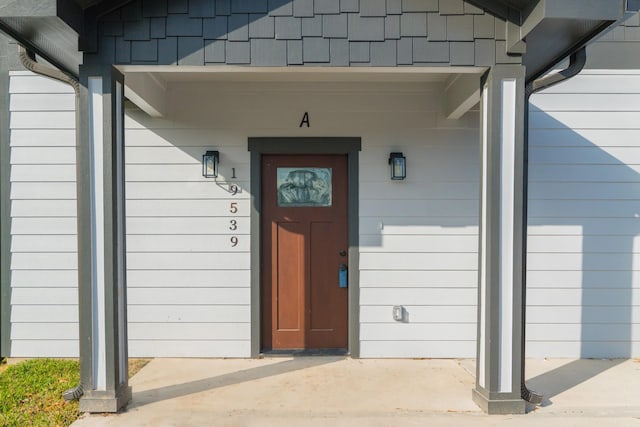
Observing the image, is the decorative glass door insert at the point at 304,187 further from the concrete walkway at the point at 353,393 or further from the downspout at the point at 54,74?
the downspout at the point at 54,74

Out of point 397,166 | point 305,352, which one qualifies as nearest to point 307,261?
point 305,352

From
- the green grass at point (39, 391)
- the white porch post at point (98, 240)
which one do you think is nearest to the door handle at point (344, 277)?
the green grass at point (39, 391)

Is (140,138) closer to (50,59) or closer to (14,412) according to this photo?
(50,59)

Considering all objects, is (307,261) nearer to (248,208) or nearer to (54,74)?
(248,208)

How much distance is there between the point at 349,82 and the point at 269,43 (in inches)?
55.8

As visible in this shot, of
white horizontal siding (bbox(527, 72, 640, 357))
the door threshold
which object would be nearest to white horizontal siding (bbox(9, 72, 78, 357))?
the door threshold

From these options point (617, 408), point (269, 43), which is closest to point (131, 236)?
point (269, 43)

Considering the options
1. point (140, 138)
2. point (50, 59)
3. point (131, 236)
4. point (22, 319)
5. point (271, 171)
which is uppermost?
point (50, 59)

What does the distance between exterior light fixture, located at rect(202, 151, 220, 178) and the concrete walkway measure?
66.8 inches

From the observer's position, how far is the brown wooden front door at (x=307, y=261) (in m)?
4.41

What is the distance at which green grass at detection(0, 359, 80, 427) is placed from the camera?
3.00 meters

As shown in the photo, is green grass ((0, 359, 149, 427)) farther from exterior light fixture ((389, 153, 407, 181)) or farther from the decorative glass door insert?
exterior light fixture ((389, 153, 407, 181))

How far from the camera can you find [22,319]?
4254mm

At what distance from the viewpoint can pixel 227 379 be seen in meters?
3.76
